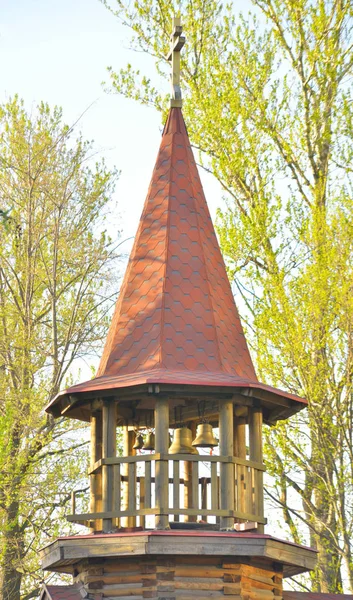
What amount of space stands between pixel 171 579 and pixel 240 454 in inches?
75.5

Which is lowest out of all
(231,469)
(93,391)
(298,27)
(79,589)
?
(79,589)

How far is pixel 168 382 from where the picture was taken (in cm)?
1180

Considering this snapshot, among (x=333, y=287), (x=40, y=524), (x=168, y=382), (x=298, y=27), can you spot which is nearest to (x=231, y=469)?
(x=168, y=382)

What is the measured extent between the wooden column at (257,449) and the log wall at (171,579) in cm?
64

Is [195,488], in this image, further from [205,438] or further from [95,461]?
[95,461]

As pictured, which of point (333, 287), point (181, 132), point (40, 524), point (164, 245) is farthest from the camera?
point (40, 524)

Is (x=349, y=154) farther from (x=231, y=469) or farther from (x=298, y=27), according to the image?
(x=231, y=469)

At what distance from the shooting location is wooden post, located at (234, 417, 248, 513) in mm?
12516

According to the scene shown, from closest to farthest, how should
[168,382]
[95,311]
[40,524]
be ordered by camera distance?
[168,382] → [40,524] → [95,311]

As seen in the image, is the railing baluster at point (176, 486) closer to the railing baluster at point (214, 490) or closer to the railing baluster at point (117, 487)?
the railing baluster at point (214, 490)

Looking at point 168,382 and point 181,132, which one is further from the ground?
point 181,132

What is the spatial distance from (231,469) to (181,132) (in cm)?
430

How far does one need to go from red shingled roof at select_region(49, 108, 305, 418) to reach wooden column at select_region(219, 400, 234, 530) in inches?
15.2

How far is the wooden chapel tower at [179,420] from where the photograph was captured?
38.9 ft
